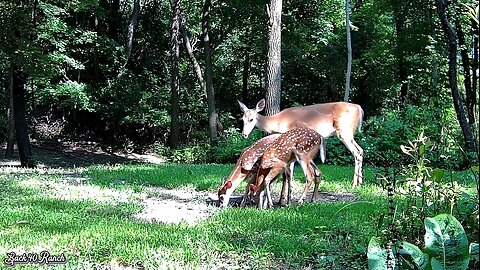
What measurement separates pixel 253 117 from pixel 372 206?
322 cm

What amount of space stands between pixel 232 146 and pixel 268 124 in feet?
27.1

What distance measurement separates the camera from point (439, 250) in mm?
2551

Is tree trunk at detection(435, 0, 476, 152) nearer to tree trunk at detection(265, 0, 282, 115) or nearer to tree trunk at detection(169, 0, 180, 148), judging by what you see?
tree trunk at detection(265, 0, 282, 115)

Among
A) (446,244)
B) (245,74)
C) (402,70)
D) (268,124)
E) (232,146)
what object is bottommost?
(232,146)

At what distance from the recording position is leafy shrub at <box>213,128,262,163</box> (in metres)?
15.9

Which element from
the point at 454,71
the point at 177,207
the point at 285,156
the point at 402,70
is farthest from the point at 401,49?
the point at 177,207

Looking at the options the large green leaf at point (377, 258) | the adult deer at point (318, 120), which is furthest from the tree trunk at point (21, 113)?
the large green leaf at point (377, 258)

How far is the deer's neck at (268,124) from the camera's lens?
8.24m

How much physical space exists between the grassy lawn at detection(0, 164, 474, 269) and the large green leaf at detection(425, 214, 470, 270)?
2.21 ft

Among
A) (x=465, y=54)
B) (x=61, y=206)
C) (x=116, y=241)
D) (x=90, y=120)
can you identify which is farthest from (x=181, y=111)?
(x=116, y=241)

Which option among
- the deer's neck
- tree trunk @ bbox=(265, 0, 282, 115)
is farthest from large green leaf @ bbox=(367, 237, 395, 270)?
tree trunk @ bbox=(265, 0, 282, 115)

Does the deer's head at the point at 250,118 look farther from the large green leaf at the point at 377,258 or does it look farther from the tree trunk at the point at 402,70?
the tree trunk at the point at 402,70

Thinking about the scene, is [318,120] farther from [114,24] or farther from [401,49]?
[114,24]

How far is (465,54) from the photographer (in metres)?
13.6
